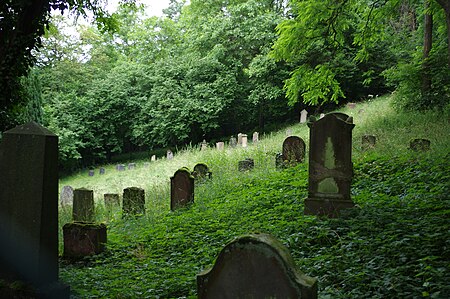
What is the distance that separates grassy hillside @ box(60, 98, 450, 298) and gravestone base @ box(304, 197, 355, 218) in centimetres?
24

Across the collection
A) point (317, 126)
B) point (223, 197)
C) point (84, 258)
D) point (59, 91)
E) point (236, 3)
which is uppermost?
point (236, 3)

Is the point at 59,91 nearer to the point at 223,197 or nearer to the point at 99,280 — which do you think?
the point at 223,197

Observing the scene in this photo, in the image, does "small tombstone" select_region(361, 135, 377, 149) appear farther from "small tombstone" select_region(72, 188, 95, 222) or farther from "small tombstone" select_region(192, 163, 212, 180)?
"small tombstone" select_region(72, 188, 95, 222)

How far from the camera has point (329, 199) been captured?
6672 mm

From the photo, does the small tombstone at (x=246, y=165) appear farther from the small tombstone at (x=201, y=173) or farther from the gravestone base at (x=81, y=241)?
the gravestone base at (x=81, y=241)

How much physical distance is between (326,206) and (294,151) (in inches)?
187

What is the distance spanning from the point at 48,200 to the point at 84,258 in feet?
8.60

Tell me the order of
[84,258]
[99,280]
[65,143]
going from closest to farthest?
[99,280] → [84,258] → [65,143]

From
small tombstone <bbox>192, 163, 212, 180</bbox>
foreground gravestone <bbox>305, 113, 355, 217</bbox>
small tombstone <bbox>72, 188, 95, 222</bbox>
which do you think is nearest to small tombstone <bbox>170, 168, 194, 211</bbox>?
small tombstone <bbox>192, 163, 212, 180</bbox>

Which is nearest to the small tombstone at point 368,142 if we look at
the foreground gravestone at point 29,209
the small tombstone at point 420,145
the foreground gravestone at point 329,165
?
the small tombstone at point 420,145

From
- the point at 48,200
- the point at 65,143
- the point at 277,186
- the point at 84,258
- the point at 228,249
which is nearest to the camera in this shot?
the point at 228,249

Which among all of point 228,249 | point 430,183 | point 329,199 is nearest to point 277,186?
point 329,199

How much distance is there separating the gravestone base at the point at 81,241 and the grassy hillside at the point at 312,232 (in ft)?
0.73

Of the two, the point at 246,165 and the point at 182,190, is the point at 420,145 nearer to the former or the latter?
the point at 246,165
